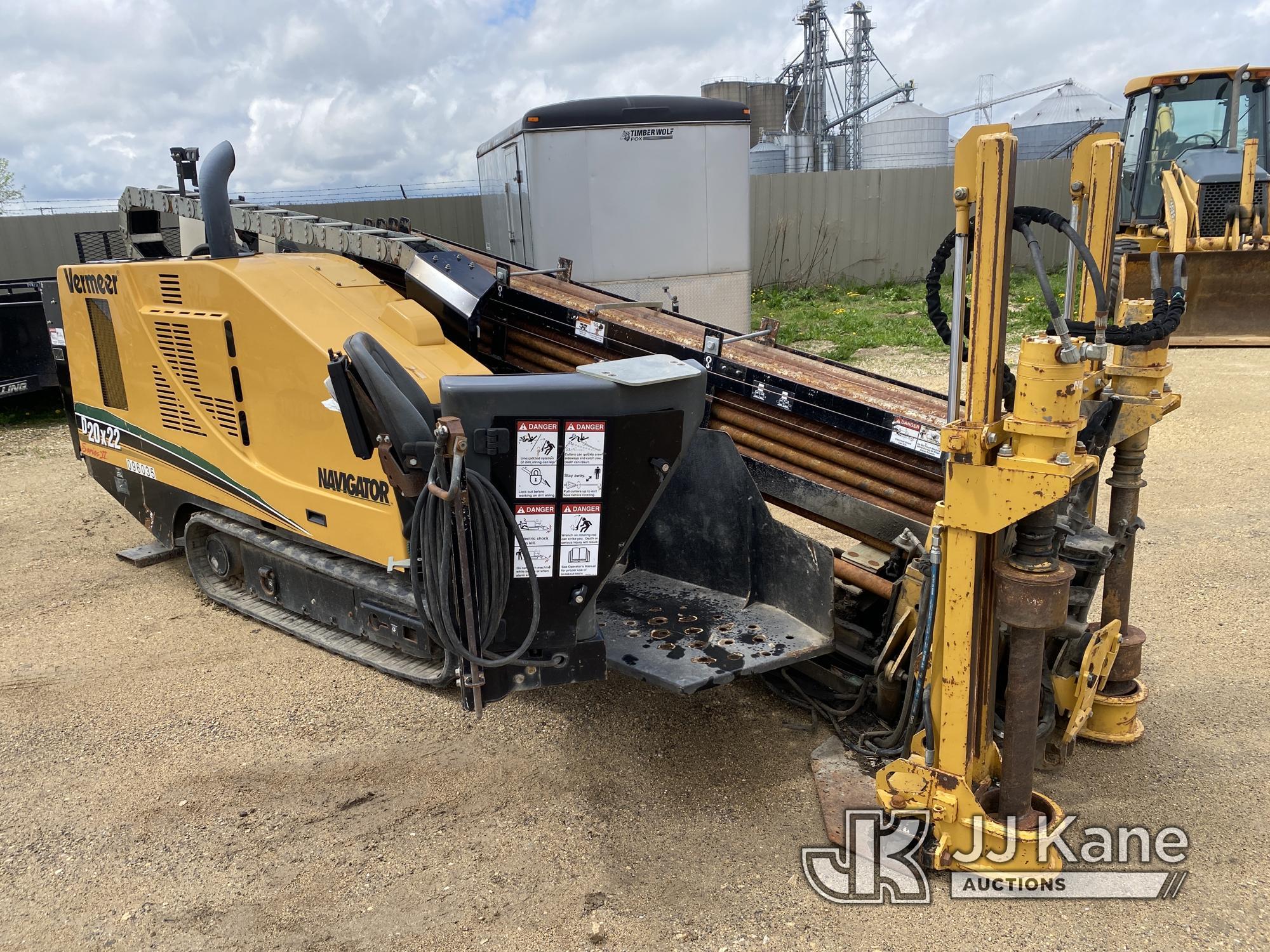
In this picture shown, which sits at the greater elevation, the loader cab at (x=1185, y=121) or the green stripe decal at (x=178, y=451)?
the loader cab at (x=1185, y=121)

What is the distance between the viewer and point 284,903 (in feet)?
10.1

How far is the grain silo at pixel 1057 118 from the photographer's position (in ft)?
77.5

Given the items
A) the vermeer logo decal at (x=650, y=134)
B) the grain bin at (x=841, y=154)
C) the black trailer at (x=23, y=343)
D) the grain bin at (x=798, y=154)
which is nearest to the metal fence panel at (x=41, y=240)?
the black trailer at (x=23, y=343)

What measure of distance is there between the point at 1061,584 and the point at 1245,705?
1.87 m

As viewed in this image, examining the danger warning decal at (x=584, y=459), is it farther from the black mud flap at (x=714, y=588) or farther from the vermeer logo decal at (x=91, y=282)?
the vermeer logo decal at (x=91, y=282)

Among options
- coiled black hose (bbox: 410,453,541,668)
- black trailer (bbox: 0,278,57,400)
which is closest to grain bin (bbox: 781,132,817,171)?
black trailer (bbox: 0,278,57,400)

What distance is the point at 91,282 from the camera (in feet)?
17.7

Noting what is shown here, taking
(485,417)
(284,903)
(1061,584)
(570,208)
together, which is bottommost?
(284,903)

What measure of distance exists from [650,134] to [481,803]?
23.2ft

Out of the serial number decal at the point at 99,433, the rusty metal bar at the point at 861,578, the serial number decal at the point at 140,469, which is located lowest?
the rusty metal bar at the point at 861,578

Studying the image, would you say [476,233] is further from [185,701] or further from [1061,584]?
[1061,584]

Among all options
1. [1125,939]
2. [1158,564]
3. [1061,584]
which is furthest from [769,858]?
[1158,564]

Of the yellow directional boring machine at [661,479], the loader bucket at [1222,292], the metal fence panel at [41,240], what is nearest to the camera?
the yellow directional boring machine at [661,479]

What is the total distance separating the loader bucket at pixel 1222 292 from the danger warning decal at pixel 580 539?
640 cm
